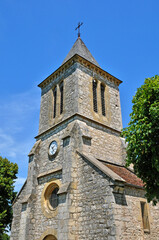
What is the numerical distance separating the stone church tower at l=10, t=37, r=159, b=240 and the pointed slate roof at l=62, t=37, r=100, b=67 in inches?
4.7

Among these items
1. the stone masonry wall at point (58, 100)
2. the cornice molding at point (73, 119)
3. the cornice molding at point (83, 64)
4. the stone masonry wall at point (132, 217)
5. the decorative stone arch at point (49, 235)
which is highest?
the cornice molding at point (83, 64)

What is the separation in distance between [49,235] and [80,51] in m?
13.5

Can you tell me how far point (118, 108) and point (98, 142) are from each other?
472cm

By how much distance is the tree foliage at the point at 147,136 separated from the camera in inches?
358

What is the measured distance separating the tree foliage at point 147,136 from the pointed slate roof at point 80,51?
8713 millimetres

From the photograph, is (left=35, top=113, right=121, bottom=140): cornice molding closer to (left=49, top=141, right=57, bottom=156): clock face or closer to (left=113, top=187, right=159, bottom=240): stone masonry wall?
(left=49, top=141, right=57, bottom=156): clock face

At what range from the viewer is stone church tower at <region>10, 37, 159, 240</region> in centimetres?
983

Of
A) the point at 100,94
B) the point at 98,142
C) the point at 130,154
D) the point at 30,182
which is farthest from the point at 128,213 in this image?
the point at 100,94

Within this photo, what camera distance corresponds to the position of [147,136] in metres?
9.22

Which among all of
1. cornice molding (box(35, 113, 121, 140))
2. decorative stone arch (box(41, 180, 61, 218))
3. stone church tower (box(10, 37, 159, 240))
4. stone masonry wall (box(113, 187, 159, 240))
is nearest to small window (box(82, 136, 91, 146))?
stone church tower (box(10, 37, 159, 240))

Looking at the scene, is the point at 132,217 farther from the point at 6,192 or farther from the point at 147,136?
the point at 6,192

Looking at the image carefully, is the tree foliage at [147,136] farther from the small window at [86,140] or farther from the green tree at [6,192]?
the green tree at [6,192]

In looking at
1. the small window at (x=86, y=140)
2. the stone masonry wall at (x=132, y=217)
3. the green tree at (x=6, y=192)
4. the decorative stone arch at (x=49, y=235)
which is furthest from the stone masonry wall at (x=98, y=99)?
the green tree at (x=6, y=192)

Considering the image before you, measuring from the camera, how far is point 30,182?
1438 cm
